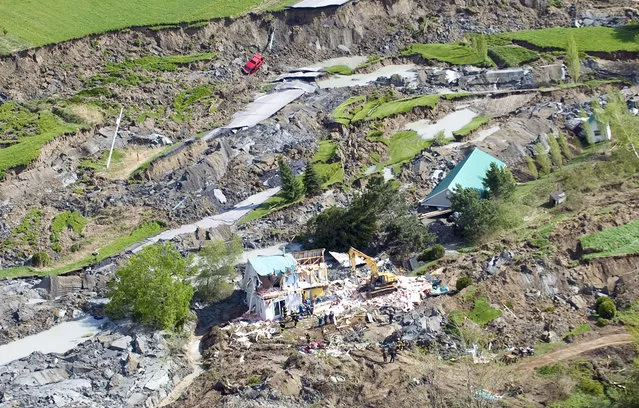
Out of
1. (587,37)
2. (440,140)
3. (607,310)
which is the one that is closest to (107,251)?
(440,140)

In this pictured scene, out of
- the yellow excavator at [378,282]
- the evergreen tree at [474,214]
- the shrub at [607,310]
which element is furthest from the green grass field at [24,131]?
the shrub at [607,310]

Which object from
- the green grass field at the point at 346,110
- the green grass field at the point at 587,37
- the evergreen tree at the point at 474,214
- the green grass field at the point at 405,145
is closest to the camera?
the evergreen tree at the point at 474,214

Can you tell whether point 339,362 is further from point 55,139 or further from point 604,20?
point 604,20

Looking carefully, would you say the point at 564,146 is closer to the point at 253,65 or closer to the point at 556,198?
the point at 556,198

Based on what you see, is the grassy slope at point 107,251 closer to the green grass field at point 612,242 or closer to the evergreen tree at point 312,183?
A: the evergreen tree at point 312,183

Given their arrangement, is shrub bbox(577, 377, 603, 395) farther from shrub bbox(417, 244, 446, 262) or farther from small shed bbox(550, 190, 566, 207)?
small shed bbox(550, 190, 566, 207)

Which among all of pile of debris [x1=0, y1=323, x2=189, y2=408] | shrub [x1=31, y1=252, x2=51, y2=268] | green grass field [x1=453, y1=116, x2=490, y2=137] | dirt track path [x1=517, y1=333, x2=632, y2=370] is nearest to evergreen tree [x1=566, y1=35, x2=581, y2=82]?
green grass field [x1=453, y1=116, x2=490, y2=137]

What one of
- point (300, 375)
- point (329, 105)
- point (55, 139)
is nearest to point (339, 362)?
point (300, 375)
